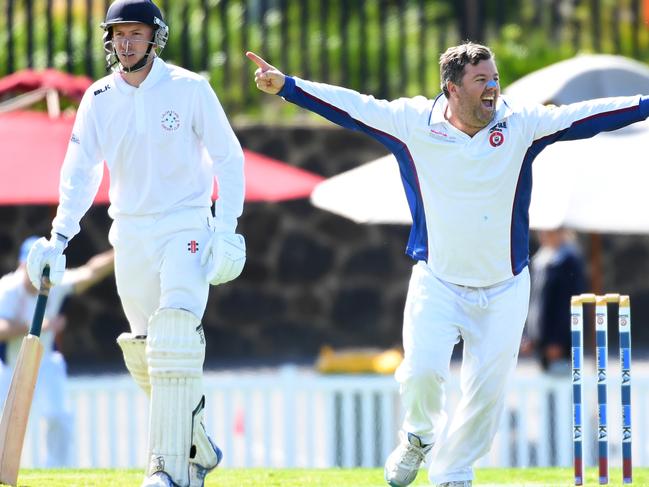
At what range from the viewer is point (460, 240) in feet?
18.7

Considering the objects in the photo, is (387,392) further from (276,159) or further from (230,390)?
(276,159)

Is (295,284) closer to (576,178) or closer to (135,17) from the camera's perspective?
(576,178)

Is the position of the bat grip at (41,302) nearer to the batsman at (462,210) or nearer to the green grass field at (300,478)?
the green grass field at (300,478)

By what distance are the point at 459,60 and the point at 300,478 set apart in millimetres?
2165

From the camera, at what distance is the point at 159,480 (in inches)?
217

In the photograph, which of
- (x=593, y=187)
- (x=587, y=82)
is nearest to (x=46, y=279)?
(x=593, y=187)

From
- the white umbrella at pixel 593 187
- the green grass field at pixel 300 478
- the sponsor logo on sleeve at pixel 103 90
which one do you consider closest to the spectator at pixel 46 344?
the green grass field at pixel 300 478

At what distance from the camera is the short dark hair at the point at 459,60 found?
18.6 ft

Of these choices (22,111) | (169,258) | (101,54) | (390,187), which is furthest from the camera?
(101,54)

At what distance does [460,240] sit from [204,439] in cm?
117

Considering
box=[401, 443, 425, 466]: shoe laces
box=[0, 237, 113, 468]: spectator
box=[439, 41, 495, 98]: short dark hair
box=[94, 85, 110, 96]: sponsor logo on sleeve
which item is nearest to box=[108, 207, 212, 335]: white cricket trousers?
box=[94, 85, 110, 96]: sponsor logo on sleeve

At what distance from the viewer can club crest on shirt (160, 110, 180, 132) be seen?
572cm

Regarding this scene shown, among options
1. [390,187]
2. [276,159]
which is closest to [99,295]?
[276,159]

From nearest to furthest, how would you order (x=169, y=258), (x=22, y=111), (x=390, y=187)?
(x=169, y=258)
(x=390, y=187)
(x=22, y=111)
